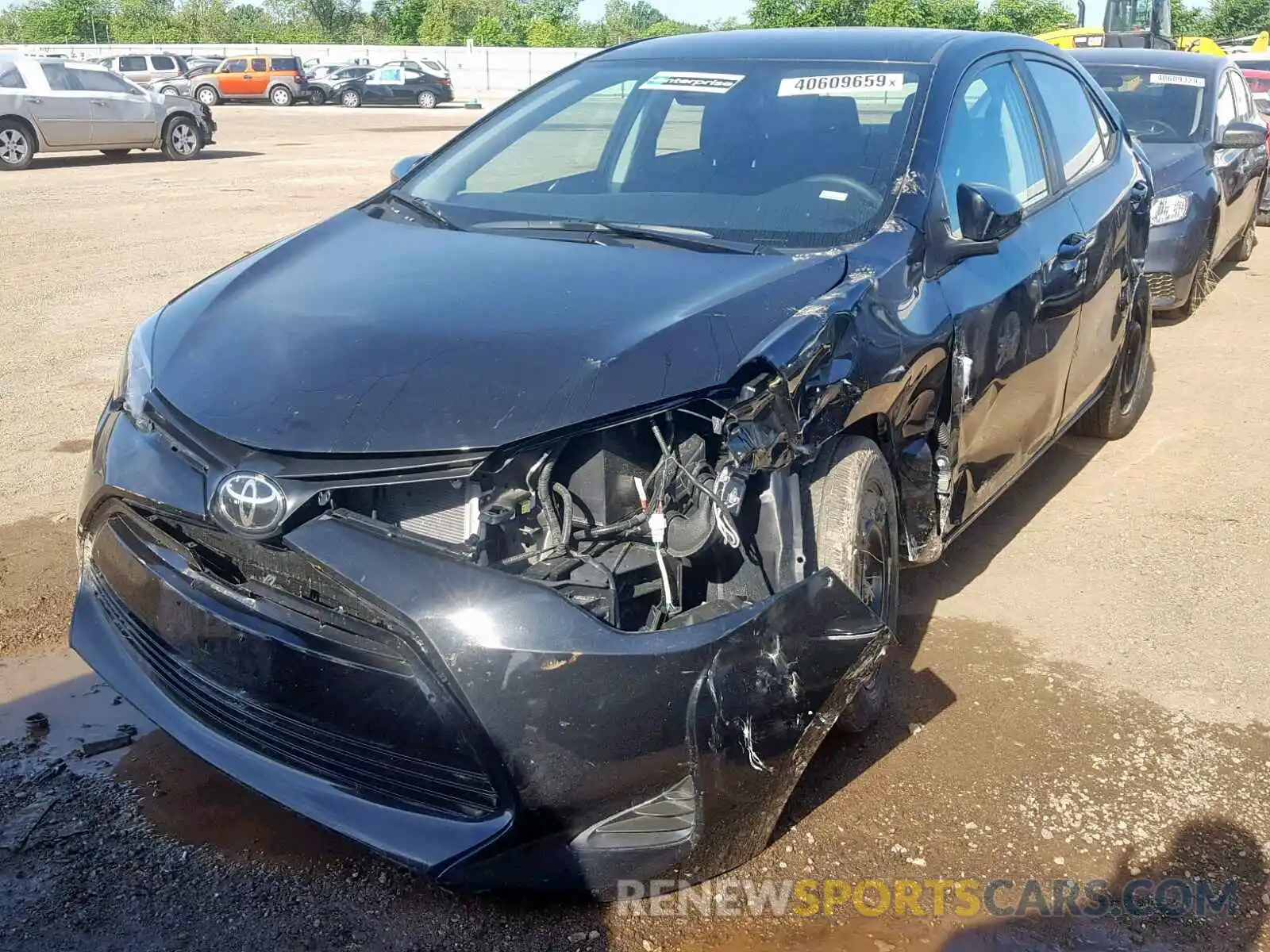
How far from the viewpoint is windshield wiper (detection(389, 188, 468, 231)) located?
3.64m

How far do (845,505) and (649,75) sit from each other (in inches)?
78.0

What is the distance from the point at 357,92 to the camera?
124 ft

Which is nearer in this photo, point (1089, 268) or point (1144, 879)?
point (1144, 879)

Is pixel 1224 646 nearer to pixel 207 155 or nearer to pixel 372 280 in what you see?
pixel 372 280

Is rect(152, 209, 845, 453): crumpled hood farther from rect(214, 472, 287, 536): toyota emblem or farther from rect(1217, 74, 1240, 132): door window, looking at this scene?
rect(1217, 74, 1240, 132): door window

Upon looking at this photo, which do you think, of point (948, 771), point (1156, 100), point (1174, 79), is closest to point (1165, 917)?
point (948, 771)

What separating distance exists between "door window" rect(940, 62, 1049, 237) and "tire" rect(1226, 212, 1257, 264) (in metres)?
6.68

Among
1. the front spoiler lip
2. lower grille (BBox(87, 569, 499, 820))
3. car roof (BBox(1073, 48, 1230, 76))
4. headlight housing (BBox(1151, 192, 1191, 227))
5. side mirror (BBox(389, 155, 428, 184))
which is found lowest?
the front spoiler lip

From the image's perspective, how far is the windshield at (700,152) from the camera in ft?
11.4

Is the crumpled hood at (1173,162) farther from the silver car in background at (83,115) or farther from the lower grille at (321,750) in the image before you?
the silver car in background at (83,115)

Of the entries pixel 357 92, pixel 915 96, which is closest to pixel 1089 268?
pixel 915 96

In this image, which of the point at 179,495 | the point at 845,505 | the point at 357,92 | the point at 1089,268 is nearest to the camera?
the point at 179,495

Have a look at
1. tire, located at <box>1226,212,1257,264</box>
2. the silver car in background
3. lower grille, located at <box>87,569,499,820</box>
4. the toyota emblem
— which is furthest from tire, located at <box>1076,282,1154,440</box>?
the silver car in background

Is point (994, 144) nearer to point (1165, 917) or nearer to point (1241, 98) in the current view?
point (1165, 917)
